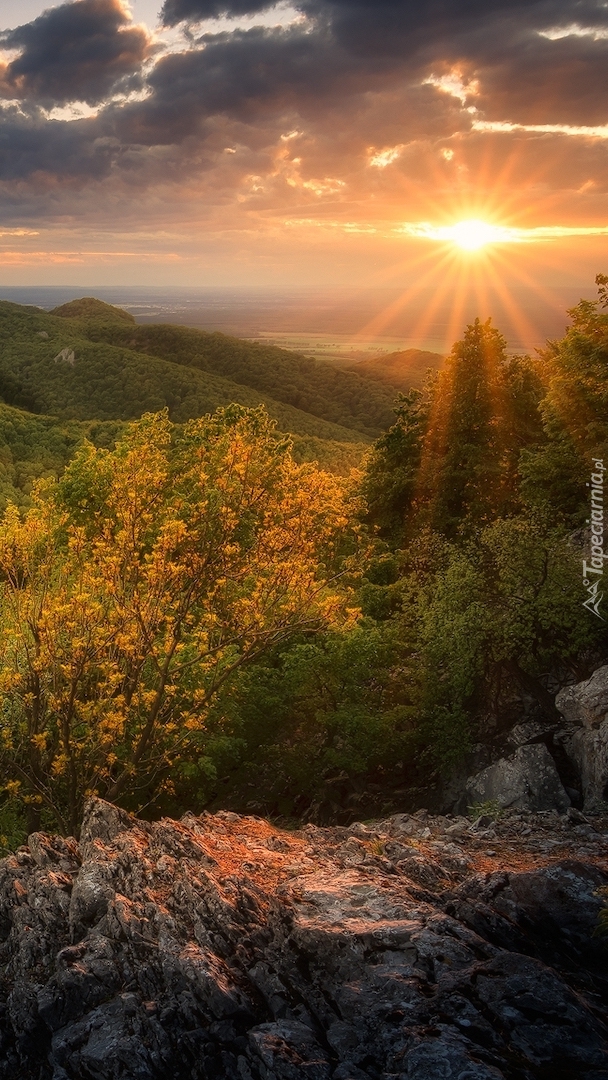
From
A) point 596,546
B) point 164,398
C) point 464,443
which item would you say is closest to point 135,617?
point 596,546

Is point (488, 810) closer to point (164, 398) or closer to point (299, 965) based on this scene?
point (299, 965)

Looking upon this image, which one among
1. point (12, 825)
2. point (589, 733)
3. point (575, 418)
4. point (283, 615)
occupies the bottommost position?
point (12, 825)

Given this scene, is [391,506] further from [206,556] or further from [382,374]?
[382,374]

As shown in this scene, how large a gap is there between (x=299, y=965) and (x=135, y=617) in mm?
8692

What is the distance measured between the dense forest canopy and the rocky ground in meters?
4.52

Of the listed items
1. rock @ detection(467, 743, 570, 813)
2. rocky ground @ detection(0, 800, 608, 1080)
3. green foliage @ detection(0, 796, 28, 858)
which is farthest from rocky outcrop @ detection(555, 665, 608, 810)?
green foliage @ detection(0, 796, 28, 858)

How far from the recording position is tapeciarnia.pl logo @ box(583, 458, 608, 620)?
70.6ft

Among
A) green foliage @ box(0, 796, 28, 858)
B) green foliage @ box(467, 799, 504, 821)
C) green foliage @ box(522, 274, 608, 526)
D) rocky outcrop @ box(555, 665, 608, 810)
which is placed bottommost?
green foliage @ box(0, 796, 28, 858)

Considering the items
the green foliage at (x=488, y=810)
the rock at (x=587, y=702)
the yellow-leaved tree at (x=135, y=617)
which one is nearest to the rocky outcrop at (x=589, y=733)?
the rock at (x=587, y=702)

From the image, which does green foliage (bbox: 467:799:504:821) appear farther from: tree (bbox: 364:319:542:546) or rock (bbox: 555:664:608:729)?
tree (bbox: 364:319:542:546)

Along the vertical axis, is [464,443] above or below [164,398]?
below

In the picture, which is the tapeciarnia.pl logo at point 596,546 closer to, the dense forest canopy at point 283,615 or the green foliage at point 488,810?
the dense forest canopy at point 283,615

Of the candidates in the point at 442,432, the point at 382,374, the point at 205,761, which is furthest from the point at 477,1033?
the point at 382,374

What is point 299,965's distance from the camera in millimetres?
8586
